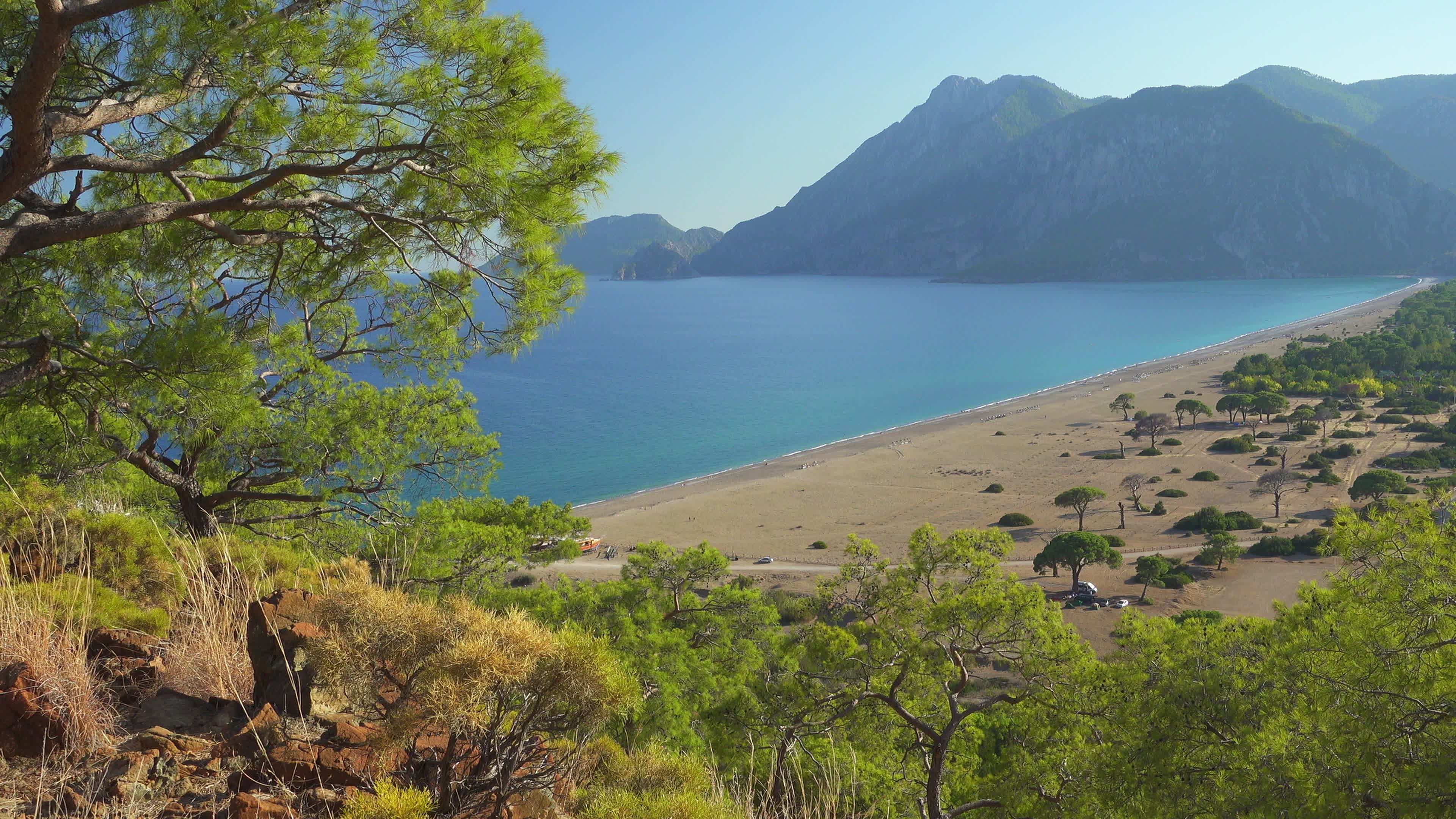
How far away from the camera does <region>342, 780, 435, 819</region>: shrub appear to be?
237 cm

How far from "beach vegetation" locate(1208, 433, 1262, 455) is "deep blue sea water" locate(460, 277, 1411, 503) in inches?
783

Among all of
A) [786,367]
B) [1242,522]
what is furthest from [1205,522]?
[786,367]

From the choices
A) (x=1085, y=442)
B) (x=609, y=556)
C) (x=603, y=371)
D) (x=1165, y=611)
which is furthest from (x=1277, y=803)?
(x=603, y=371)

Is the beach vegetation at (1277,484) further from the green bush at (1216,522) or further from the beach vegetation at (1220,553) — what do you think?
the beach vegetation at (1220,553)

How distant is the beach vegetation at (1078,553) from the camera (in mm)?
27672

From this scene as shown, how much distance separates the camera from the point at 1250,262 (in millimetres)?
187125

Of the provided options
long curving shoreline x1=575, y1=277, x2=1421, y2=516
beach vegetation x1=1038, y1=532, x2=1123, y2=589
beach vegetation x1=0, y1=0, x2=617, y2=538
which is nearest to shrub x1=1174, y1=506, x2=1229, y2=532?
beach vegetation x1=1038, y1=532, x2=1123, y2=589

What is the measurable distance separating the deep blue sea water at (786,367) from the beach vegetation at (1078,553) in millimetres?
19302

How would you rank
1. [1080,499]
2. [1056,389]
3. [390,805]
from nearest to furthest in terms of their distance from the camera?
[390,805], [1080,499], [1056,389]

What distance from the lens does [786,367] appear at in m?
87.6

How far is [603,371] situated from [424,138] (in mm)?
81845

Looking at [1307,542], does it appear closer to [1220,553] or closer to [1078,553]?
[1220,553]

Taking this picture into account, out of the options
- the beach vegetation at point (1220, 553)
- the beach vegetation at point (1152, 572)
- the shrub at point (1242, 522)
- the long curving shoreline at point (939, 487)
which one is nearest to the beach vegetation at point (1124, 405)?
the long curving shoreline at point (939, 487)

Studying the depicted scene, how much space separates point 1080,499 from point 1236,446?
15.4 meters
